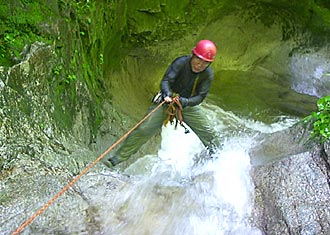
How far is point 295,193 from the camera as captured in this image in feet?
13.2

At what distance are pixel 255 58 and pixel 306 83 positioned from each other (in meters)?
Result: 1.38

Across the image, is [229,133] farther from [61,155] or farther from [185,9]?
[61,155]

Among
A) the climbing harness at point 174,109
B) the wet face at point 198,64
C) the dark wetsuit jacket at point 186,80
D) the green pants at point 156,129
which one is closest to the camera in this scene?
the wet face at point 198,64

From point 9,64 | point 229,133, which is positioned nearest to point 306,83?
point 229,133

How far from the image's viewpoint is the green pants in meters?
5.34

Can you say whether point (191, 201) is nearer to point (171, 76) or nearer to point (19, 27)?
point (171, 76)

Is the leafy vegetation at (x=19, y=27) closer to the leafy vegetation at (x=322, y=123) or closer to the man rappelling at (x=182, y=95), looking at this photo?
the man rappelling at (x=182, y=95)

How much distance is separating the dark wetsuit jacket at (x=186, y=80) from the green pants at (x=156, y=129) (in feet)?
0.84

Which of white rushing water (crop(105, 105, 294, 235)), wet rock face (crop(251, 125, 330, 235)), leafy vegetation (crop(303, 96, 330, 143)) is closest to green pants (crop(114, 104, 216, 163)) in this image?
white rushing water (crop(105, 105, 294, 235))

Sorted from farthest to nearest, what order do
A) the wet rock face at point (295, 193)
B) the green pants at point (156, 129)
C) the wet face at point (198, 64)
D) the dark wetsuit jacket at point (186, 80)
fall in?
the green pants at point (156, 129) → the dark wetsuit jacket at point (186, 80) → the wet face at point (198, 64) → the wet rock face at point (295, 193)

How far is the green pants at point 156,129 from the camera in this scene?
5.34 metres

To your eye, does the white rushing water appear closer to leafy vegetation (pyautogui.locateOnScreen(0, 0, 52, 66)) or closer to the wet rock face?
the wet rock face

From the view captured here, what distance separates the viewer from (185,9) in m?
9.59

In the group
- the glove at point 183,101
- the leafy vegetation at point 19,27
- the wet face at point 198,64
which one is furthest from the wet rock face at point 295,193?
the leafy vegetation at point 19,27
